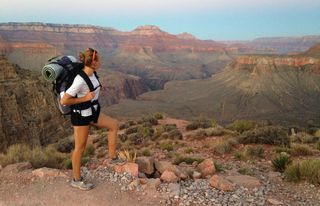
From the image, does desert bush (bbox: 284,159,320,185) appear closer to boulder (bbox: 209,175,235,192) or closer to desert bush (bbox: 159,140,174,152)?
boulder (bbox: 209,175,235,192)

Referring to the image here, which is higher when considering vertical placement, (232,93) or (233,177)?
(233,177)

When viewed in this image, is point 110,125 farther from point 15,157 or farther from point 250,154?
point 250,154

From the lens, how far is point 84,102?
584 centimetres

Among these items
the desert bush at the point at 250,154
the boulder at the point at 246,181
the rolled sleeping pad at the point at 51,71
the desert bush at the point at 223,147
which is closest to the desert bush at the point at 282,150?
the desert bush at the point at 250,154

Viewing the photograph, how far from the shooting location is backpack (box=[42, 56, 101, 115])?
18.6ft

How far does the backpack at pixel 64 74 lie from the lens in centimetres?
566

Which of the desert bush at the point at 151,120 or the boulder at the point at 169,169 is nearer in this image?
the boulder at the point at 169,169

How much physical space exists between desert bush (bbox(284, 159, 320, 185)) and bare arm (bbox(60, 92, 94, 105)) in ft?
12.3

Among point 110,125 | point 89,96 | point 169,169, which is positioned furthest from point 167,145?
point 89,96

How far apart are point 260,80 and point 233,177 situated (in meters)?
84.1

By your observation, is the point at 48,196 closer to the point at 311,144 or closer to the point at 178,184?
the point at 178,184

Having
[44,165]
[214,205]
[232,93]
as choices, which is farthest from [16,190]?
[232,93]

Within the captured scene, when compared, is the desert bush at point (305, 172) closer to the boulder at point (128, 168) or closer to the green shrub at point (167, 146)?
the boulder at point (128, 168)

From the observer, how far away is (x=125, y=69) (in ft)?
583
